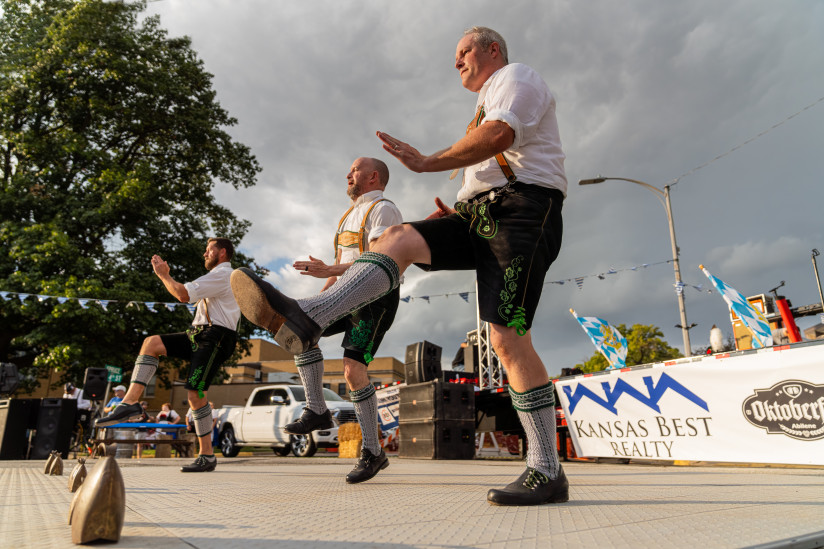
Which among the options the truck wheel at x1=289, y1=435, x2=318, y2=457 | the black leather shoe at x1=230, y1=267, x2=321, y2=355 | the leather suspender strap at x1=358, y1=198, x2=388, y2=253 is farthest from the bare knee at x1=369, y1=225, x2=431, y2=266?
the truck wheel at x1=289, y1=435, x2=318, y2=457

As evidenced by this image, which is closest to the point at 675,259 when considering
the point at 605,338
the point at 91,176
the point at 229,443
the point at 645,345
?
the point at 605,338

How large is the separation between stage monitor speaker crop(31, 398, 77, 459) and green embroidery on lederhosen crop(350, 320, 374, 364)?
732 cm

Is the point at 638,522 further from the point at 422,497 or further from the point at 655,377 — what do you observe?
the point at 655,377

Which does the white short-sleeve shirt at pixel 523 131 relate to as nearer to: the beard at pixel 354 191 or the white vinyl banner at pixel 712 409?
the beard at pixel 354 191

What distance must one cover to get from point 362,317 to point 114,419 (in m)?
2.26

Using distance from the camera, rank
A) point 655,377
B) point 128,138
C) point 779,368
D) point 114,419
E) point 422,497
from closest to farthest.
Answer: point 422,497 → point 114,419 → point 779,368 → point 655,377 → point 128,138

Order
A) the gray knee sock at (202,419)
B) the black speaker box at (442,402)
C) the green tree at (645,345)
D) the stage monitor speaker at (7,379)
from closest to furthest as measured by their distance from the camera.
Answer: the gray knee sock at (202,419) → the black speaker box at (442,402) → the stage monitor speaker at (7,379) → the green tree at (645,345)

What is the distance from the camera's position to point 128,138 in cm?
1820

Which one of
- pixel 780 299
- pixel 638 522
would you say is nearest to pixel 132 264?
pixel 780 299

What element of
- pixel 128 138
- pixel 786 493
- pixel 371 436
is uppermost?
pixel 128 138

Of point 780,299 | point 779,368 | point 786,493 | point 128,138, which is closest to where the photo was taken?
point 786,493

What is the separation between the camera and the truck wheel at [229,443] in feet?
46.6

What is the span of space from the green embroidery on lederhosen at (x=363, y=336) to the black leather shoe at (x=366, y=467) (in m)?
0.55

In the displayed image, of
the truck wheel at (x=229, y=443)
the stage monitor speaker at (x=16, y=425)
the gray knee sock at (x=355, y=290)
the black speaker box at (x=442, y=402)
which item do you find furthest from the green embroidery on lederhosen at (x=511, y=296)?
the truck wheel at (x=229, y=443)
